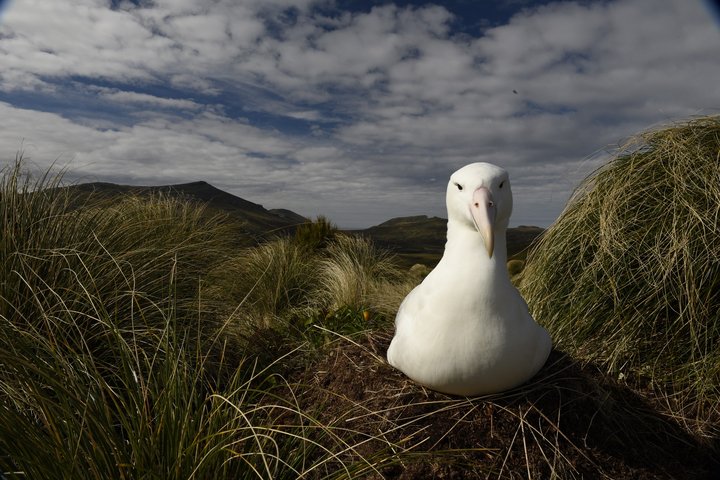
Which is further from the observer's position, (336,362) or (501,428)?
(336,362)

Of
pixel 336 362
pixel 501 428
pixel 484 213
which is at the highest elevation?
pixel 484 213

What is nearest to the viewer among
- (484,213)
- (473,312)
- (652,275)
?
(484,213)

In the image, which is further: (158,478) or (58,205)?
(58,205)

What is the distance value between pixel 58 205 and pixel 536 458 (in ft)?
15.5

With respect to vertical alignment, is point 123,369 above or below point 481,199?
below

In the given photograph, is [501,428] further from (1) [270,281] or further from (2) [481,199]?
(1) [270,281]

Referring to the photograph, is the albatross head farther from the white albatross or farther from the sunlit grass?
the sunlit grass

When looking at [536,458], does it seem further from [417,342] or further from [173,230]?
[173,230]

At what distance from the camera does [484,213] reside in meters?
2.25

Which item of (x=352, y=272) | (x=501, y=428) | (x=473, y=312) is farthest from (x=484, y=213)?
(x=352, y=272)

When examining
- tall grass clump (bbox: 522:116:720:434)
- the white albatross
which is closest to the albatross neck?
the white albatross

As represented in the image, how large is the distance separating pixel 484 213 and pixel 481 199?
70 mm

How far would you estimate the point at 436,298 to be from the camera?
2.48 meters

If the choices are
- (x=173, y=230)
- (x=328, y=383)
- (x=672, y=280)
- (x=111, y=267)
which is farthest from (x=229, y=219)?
(x=672, y=280)
